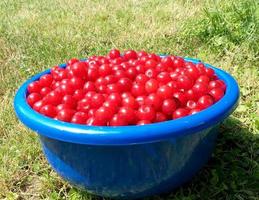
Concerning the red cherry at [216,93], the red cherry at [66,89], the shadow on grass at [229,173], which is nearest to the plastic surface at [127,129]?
the red cherry at [216,93]

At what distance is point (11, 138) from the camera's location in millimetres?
2797

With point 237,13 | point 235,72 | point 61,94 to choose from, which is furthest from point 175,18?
point 61,94

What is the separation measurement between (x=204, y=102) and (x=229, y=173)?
2.00ft

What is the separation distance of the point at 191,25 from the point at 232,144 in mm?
1689

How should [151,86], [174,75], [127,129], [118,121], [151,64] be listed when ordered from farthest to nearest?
[151,64] → [174,75] → [151,86] → [118,121] → [127,129]

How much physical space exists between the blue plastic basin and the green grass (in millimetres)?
285

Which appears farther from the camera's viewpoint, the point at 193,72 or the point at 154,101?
the point at 193,72

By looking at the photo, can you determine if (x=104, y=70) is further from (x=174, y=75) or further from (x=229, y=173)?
(x=229, y=173)

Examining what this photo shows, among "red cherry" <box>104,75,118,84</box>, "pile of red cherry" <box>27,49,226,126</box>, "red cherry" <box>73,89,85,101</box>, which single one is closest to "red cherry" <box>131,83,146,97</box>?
"pile of red cherry" <box>27,49,226,126</box>

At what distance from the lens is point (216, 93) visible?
80.0 inches

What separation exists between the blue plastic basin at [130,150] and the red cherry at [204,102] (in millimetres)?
53

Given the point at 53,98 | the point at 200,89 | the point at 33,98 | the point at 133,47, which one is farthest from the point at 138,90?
the point at 133,47

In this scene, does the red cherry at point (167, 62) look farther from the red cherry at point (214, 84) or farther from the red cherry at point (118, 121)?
the red cherry at point (118, 121)

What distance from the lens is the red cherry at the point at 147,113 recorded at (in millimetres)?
1863
